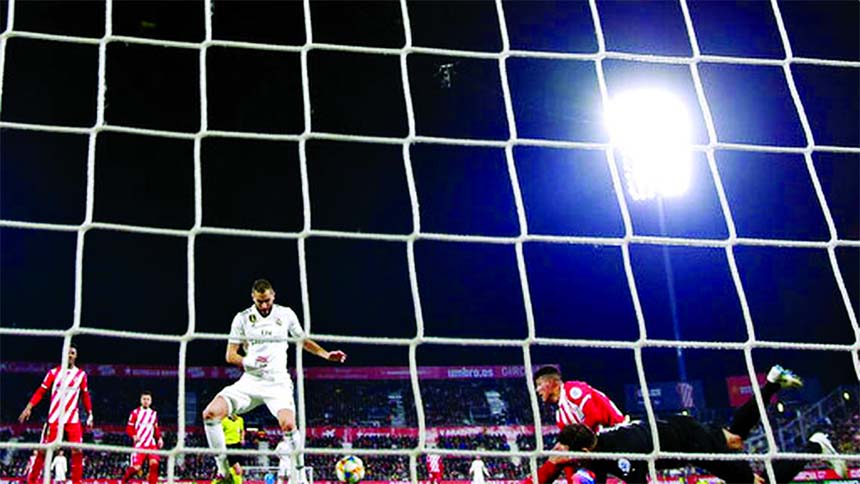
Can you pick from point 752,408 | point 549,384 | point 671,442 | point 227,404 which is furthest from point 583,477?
point 227,404

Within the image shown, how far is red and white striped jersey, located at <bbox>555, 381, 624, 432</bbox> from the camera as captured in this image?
4855 millimetres

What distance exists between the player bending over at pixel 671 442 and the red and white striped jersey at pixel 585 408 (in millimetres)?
423

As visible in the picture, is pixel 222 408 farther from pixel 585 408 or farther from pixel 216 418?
pixel 585 408

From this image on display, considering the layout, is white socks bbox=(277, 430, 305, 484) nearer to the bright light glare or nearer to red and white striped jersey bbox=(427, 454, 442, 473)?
red and white striped jersey bbox=(427, 454, 442, 473)

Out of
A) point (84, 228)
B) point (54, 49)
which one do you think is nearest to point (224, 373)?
point (54, 49)

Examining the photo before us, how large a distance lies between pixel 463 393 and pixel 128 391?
7.22 metres

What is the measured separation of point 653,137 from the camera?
44.3 feet

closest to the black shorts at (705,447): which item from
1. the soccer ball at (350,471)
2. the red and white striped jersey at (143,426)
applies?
the soccer ball at (350,471)

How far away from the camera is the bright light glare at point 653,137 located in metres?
12.9

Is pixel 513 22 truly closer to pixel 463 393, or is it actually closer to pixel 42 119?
pixel 42 119

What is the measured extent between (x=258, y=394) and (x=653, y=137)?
33.4 ft

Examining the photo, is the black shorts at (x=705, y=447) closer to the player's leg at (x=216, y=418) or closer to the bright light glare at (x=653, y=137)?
the player's leg at (x=216, y=418)

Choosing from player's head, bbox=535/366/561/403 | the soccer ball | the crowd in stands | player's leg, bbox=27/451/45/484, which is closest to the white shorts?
player's head, bbox=535/366/561/403

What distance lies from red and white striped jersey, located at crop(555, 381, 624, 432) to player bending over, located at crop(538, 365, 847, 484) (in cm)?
42
